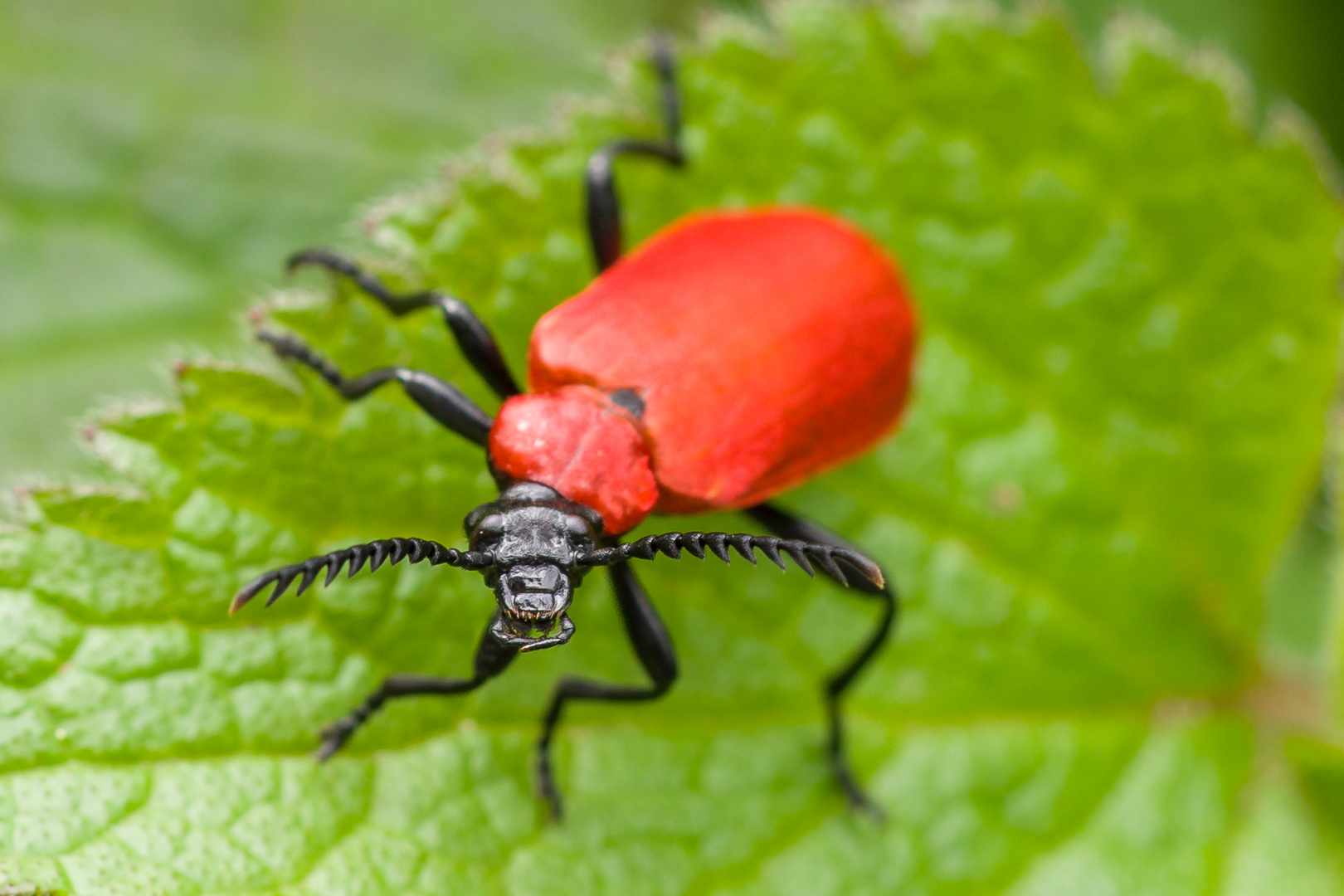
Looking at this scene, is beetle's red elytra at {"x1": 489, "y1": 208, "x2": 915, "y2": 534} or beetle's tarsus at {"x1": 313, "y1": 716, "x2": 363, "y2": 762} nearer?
beetle's tarsus at {"x1": 313, "y1": 716, "x2": 363, "y2": 762}

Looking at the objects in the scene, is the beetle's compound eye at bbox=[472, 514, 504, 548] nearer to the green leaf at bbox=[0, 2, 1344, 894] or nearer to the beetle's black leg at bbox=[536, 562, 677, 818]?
the green leaf at bbox=[0, 2, 1344, 894]

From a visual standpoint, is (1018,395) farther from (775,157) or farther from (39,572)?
(39,572)

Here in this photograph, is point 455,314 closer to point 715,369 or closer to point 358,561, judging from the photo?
point 715,369

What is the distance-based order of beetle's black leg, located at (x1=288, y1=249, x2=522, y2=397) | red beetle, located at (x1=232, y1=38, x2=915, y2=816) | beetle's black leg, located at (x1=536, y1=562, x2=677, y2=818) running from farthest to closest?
beetle's black leg, located at (x1=288, y1=249, x2=522, y2=397)
beetle's black leg, located at (x1=536, y1=562, x2=677, y2=818)
red beetle, located at (x1=232, y1=38, x2=915, y2=816)

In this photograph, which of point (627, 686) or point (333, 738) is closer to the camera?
point (333, 738)

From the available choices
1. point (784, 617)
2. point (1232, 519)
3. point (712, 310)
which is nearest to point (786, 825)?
point (784, 617)

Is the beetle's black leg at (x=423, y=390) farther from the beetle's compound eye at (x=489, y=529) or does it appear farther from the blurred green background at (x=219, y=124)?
the blurred green background at (x=219, y=124)

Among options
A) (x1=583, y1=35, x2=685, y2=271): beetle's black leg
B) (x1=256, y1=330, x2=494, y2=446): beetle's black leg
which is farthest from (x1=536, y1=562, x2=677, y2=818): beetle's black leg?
(x1=583, y1=35, x2=685, y2=271): beetle's black leg

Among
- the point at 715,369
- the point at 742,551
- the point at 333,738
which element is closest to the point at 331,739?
the point at 333,738
